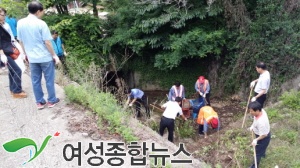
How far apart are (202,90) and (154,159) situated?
463cm

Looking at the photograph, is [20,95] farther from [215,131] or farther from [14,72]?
[215,131]

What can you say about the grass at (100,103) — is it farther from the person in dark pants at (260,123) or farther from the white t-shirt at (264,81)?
the white t-shirt at (264,81)

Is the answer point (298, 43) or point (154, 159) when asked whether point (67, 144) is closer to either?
point (154, 159)

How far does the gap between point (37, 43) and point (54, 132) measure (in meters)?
1.29

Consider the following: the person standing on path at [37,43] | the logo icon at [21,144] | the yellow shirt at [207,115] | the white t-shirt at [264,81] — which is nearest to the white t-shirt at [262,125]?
the white t-shirt at [264,81]

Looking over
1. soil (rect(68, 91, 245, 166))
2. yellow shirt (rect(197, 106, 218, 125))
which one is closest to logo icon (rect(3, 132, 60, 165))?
soil (rect(68, 91, 245, 166))

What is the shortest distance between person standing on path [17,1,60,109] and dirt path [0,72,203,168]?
419mm

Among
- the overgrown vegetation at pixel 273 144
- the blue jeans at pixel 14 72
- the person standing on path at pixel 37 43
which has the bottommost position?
the overgrown vegetation at pixel 273 144

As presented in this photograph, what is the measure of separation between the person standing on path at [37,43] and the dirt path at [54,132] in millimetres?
419

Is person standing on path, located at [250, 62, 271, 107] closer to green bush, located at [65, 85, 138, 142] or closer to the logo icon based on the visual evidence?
green bush, located at [65, 85, 138, 142]

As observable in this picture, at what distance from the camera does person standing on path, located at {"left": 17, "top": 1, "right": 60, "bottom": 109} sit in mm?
4129

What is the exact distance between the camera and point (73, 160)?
3.71 meters

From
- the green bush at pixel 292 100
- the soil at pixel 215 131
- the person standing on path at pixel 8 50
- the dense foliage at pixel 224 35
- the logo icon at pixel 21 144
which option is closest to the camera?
the logo icon at pixel 21 144

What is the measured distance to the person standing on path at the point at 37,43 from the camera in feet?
13.5
